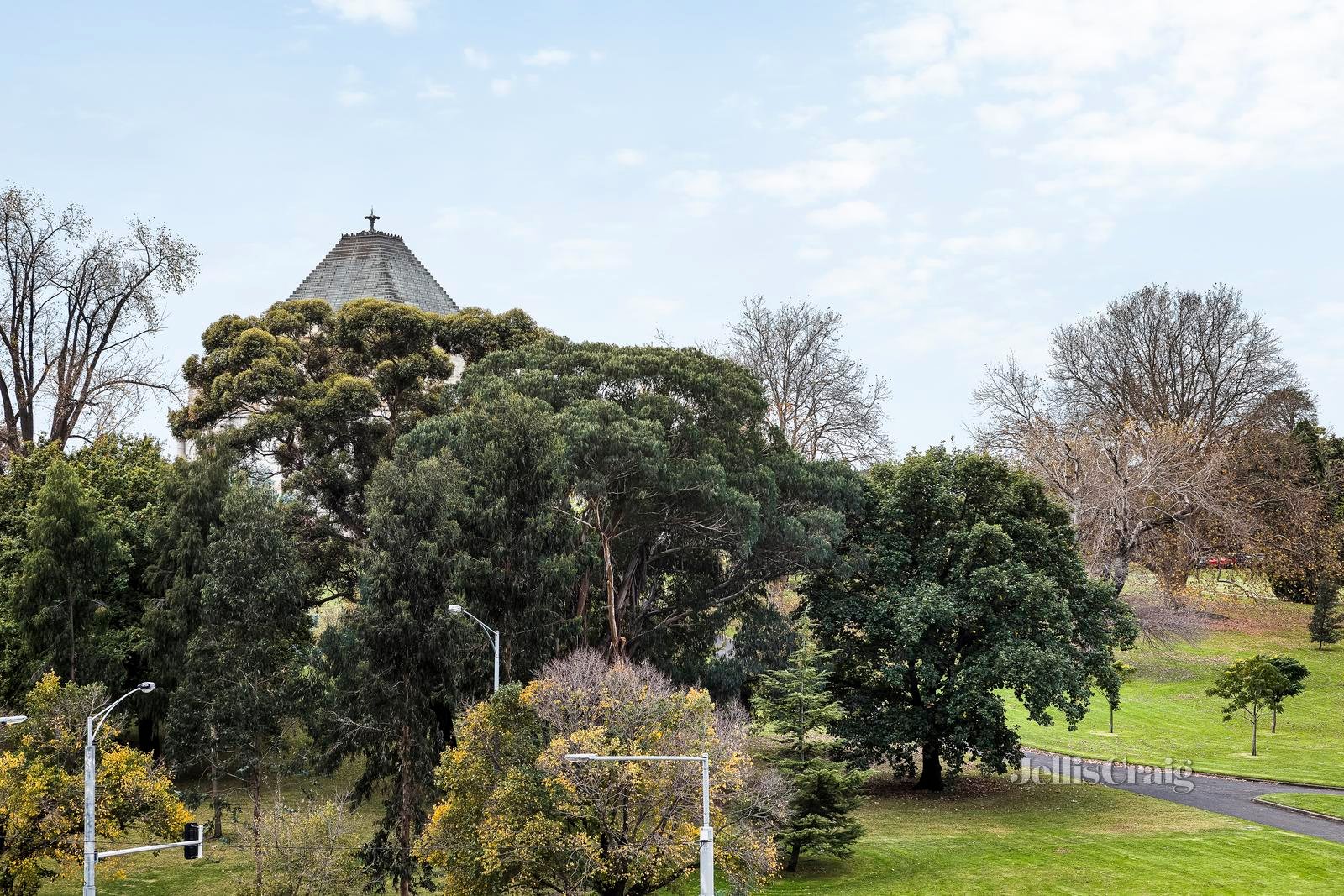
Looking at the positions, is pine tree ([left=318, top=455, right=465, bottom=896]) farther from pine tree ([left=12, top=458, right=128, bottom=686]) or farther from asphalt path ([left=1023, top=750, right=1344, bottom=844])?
asphalt path ([left=1023, top=750, right=1344, bottom=844])

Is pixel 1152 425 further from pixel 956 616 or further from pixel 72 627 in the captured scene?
pixel 72 627

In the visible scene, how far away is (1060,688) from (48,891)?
2726 centimetres

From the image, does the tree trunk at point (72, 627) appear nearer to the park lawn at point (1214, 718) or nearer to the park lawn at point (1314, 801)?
the park lawn at point (1214, 718)

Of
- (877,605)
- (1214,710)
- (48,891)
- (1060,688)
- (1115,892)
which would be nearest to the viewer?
(1115,892)

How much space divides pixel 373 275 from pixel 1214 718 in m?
39.8

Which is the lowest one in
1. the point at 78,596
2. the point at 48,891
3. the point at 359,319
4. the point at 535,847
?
the point at 48,891

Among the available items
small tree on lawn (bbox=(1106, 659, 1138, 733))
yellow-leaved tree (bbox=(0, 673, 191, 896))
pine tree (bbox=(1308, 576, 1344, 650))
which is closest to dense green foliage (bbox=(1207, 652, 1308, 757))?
small tree on lawn (bbox=(1106, 659, 1138, 733))

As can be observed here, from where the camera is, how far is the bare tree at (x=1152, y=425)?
5397cm

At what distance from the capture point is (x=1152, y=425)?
68500 mm

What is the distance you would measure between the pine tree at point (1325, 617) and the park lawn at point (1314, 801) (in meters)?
26.6

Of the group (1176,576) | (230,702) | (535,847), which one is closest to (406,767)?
(230,702)

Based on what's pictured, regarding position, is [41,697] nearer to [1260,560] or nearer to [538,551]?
[538,551]

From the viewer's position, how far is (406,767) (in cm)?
2909

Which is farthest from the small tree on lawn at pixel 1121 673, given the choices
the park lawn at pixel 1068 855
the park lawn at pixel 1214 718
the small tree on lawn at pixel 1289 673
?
the park lawn at pixel 1068 855
